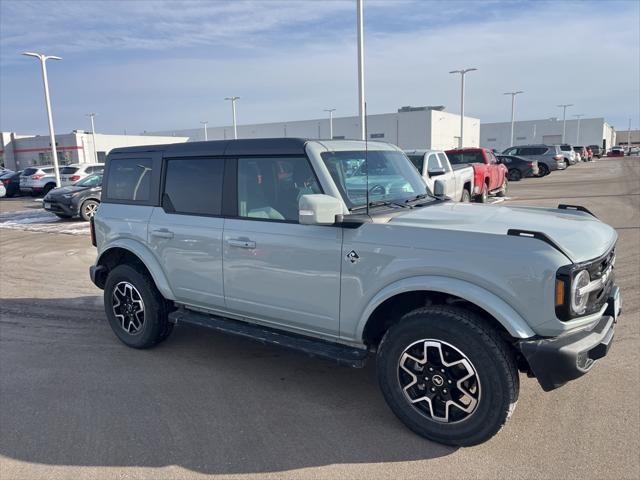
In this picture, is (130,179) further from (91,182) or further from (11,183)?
(11,183)

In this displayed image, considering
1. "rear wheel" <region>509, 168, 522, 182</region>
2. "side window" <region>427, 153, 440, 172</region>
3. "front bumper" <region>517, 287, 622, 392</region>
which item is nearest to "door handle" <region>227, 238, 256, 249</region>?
"front bumper" <region>517, 287, 622, 392</region>

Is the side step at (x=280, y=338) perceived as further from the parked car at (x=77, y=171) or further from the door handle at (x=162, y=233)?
the parked car at (x=77, y=171)

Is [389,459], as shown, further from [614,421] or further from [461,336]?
[614,421]

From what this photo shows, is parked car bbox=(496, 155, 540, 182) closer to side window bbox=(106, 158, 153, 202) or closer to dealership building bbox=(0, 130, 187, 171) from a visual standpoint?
side window bbox=(106, 158, 153, 202)

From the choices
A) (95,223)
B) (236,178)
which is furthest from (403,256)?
(95,223)

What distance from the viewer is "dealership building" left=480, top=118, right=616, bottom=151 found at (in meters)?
88.4

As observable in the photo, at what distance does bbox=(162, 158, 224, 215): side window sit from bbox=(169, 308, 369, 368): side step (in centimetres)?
96

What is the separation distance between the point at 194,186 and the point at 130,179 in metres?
0.98

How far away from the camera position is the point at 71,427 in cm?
364

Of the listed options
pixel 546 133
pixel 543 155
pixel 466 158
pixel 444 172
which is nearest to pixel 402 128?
pixel 543 155

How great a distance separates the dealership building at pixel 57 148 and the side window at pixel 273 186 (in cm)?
5484

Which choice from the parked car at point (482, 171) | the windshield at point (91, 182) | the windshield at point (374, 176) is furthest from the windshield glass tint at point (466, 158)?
the windshield at point (374, 176)

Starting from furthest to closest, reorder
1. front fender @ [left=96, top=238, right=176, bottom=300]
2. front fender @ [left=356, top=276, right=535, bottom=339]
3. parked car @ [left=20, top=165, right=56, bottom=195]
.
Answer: parked car @ [left=20, top=165, right=56, bottom=195]
front fender @ [left=96, top=238, right=176, bottom=300]
front fender @ [left=356, top=276, right=535, bottom=339]

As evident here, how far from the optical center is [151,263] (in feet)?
15.8
